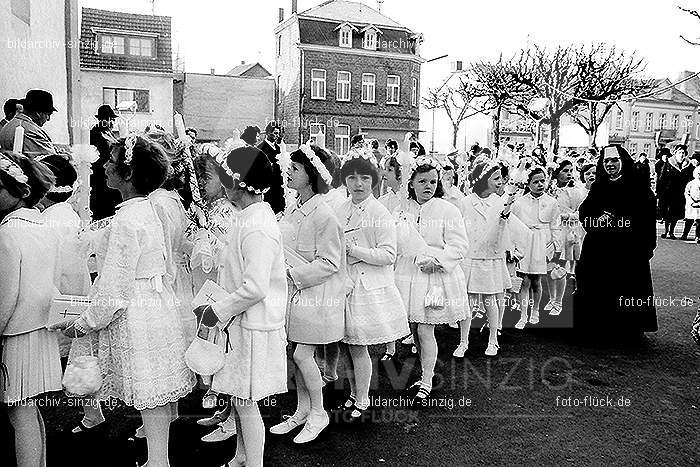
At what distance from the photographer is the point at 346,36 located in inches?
1336

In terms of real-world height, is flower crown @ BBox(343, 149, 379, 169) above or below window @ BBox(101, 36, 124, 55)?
below

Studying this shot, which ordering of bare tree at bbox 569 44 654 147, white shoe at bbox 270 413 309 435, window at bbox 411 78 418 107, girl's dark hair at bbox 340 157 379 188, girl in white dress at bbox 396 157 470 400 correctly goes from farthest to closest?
1. window at bbox 411 78 418 107
2. bare tree at bbox 569 44 654 147
3. girl in white dress at bbox 396 157 470 400
4. girl's dark hair at bbox 340 157 379 188
5. white shoe at bbox 270 413 309 435

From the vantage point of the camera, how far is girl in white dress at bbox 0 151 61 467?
3.37m

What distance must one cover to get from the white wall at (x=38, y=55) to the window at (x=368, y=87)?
2427 cm

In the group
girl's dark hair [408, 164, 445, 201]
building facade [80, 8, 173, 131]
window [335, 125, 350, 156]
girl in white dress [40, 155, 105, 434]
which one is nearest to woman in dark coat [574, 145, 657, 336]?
girl's dark hair [408, 164, 445, 201]

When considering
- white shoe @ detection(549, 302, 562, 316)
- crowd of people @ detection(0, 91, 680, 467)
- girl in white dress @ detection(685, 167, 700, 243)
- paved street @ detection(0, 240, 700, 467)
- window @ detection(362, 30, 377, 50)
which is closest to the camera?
crowd of people @ detection(0, 91, 680, 467)

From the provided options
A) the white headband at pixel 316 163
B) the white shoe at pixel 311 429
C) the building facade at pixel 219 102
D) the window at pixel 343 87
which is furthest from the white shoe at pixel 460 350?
the window at pixel 343 87

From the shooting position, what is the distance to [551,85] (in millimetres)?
25141

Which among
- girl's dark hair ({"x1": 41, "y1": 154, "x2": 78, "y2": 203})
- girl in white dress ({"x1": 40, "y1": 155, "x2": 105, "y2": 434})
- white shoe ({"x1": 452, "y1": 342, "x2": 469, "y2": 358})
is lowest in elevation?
white shoe ({"x1": 452, "y1": 342, "x2": 469, "y2": 358})

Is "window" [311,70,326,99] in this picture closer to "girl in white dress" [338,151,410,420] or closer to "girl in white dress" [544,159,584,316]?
Result: "girl in white dress" [544,159,584,316]

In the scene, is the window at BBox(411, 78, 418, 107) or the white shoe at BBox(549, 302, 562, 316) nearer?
the white shoe at BBox(549, 302, 562, 316)

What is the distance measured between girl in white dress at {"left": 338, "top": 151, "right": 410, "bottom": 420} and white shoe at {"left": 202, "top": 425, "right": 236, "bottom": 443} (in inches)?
37.9

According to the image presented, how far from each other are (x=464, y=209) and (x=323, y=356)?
2.27m

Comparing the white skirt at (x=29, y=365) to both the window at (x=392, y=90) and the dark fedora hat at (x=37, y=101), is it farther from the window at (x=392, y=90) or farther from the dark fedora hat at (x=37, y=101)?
the window at (x=392, y=90)
